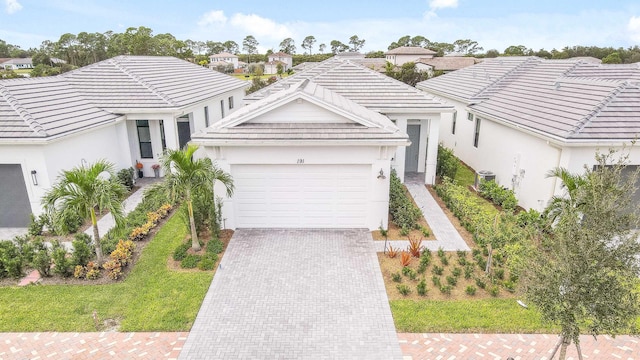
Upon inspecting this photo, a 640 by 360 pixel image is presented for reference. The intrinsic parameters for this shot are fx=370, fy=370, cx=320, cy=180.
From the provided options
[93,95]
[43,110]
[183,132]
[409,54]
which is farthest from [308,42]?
[43,110]

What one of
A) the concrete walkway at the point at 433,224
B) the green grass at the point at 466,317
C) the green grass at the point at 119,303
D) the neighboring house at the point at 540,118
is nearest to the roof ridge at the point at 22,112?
the green grass at the point at 119,303

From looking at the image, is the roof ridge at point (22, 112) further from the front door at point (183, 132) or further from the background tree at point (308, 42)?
the background tree at point (308, 42)

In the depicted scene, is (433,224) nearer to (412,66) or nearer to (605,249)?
(605,249)

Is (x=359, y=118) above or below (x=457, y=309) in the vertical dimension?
above

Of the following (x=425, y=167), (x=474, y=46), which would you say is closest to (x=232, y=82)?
(x=425, y=167)

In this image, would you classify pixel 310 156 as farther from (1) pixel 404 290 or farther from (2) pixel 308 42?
(2) pixel 308 42
